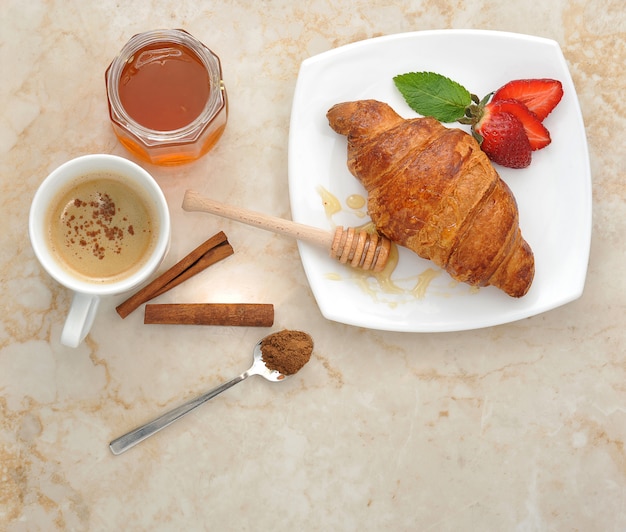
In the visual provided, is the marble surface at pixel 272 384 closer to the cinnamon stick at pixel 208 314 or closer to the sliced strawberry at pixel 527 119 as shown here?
the cinnamon stick at pixel 208 314

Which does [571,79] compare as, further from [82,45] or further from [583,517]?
[82,45]

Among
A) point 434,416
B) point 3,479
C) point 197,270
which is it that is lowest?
point 3,479

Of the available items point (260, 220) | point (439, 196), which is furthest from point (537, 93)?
point (260, 220)

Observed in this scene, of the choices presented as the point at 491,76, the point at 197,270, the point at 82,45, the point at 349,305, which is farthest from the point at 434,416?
the point at 82,45

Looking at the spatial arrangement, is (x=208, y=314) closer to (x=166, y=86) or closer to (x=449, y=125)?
(x=166, y=86)

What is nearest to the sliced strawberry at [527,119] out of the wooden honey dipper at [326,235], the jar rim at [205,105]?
the wooden honey dipper at [326,235]
